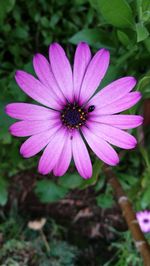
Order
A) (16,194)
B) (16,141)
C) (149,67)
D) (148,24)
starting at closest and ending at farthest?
(148,24), (149,67), (16,141), (16,194)

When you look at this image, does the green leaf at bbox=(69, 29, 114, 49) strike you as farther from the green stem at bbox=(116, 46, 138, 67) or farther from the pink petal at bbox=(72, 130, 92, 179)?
the pink petal at bbox=(72, 130, 92, 179)

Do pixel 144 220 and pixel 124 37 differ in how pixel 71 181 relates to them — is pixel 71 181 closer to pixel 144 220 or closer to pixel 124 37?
pixel 144 220

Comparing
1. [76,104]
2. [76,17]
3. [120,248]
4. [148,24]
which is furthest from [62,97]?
[120,248]

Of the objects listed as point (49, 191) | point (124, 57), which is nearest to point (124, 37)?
point (124, 57)

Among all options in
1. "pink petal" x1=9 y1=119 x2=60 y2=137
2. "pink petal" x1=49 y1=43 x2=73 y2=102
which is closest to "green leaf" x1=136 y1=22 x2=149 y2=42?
"pink petal" x1=49 y1=43 x2=73 y2=102

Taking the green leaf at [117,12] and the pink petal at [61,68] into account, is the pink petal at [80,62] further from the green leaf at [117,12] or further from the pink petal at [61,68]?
the green leaf at [117,12]

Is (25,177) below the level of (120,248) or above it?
above

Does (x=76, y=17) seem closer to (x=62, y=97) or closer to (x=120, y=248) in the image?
(x=62, y=97)
